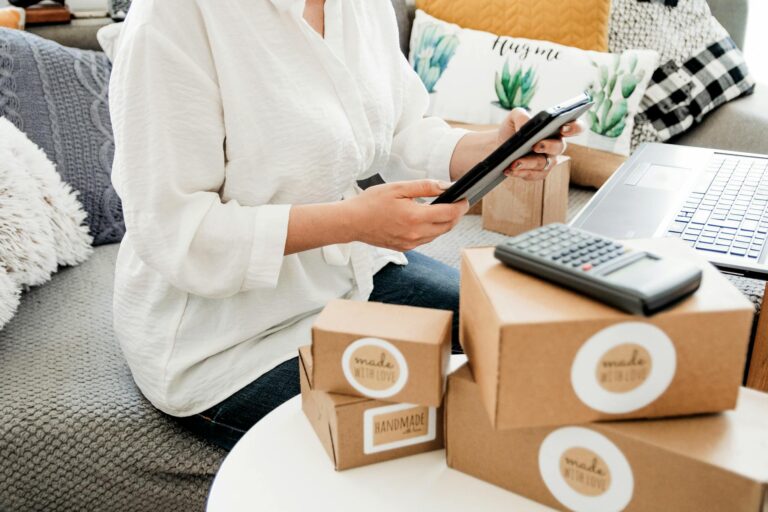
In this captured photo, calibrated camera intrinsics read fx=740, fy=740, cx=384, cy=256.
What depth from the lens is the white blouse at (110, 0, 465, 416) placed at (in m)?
0.82

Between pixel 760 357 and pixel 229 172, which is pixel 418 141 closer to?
pixel 229 172

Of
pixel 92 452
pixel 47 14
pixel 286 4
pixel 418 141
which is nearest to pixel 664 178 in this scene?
pixel 418 141

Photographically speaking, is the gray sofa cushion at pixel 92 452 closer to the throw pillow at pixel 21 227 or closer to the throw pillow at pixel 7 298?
the throw pillow at pixel 7 298

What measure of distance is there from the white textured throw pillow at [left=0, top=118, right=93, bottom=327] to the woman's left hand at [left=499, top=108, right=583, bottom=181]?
77 centimetres

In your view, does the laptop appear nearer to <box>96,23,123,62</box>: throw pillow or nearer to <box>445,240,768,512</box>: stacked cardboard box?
<box>445,240,768,512</box>: stacked cardboard box

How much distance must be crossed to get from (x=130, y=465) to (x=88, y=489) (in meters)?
0.07

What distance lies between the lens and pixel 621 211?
99 cm

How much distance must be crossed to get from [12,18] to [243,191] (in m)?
1.00

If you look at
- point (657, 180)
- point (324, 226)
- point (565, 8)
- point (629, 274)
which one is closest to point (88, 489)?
point (324, 226)

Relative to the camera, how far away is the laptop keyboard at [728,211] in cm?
88

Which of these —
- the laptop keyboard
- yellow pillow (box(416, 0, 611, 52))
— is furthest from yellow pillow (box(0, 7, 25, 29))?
the laptop keyboard

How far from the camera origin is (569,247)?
2.06 ft

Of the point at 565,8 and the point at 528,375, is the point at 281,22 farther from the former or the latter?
the point at 565,8

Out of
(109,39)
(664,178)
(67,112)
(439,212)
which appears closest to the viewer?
(439,212)
